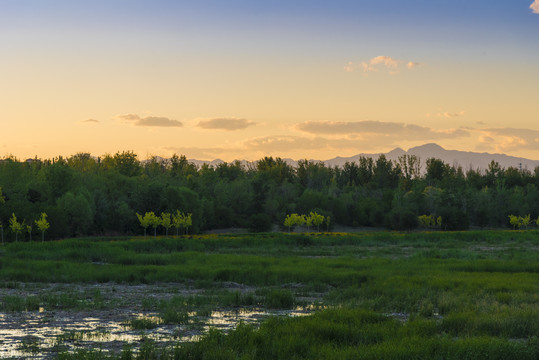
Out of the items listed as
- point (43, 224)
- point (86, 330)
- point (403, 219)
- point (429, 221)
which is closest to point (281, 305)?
point (86, 330)

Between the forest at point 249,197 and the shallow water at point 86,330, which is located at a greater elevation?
the forest at point 249,197

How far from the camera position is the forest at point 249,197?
247 feet

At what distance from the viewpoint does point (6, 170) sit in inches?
3236

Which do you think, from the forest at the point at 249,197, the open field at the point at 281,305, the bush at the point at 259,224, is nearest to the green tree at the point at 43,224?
the forest at the point at 249,197

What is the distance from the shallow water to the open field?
0.25 ft

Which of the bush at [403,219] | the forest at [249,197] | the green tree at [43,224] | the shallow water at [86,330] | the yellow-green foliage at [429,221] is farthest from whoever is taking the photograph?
the bush at [403,219]

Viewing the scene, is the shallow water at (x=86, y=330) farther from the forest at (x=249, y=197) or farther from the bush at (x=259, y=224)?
the bush at (x=259, y=224)

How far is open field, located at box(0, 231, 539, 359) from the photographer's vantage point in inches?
514

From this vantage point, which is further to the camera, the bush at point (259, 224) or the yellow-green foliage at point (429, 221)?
the yellow-green foliage at point (429, 221)

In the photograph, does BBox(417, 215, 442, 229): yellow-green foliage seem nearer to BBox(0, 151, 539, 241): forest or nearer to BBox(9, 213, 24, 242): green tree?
BBox(0, 151, 539, 241): forest

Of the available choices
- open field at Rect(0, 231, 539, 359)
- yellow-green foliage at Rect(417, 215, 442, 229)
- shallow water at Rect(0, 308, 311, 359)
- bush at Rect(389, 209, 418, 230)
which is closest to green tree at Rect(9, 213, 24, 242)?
open field at Rect(0, 231, 539, 359)

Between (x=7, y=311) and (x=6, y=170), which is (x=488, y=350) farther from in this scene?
(x=6, y=170)

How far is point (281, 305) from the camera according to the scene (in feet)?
67.3

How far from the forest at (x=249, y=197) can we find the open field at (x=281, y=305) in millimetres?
33562
